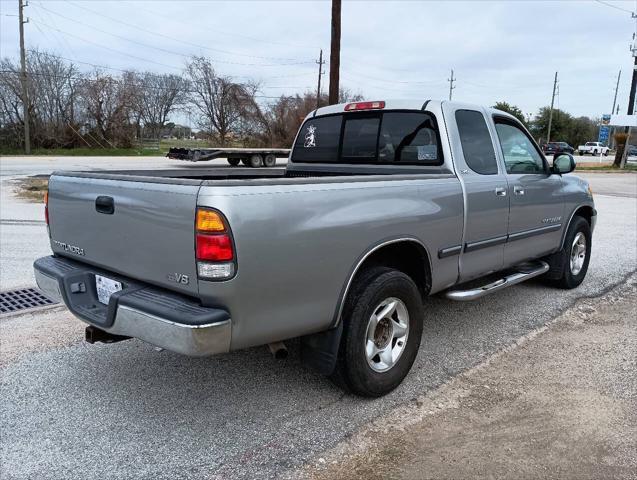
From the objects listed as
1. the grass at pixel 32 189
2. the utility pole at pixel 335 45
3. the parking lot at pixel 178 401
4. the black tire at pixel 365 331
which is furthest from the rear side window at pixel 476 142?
the utility pole at pixel 335 45

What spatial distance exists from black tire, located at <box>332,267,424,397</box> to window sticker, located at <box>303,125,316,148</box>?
79.0 inches

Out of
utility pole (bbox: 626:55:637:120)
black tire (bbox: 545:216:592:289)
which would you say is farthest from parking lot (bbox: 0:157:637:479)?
utility pole (bbox: 626:55:637:120)

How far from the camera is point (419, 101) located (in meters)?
4.25

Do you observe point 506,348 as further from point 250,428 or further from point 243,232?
point 243,232

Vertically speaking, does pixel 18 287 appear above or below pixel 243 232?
below

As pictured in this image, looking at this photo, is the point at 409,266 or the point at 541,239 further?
the point at 541,239

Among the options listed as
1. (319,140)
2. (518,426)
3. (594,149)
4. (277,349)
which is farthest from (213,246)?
(594,149)

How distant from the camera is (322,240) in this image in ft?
9.16

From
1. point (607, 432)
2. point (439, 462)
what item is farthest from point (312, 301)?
point (607, 432)

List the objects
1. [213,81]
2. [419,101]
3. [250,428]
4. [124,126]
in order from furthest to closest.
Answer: [213,81]
[124,126]
[419,101]
[250,428]

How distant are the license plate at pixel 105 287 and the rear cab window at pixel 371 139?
2367 mm

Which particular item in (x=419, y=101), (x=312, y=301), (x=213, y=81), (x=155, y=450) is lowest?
(x=155, y=450)

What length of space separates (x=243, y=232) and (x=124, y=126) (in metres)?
44.2

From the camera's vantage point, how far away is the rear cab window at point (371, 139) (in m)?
4.16
